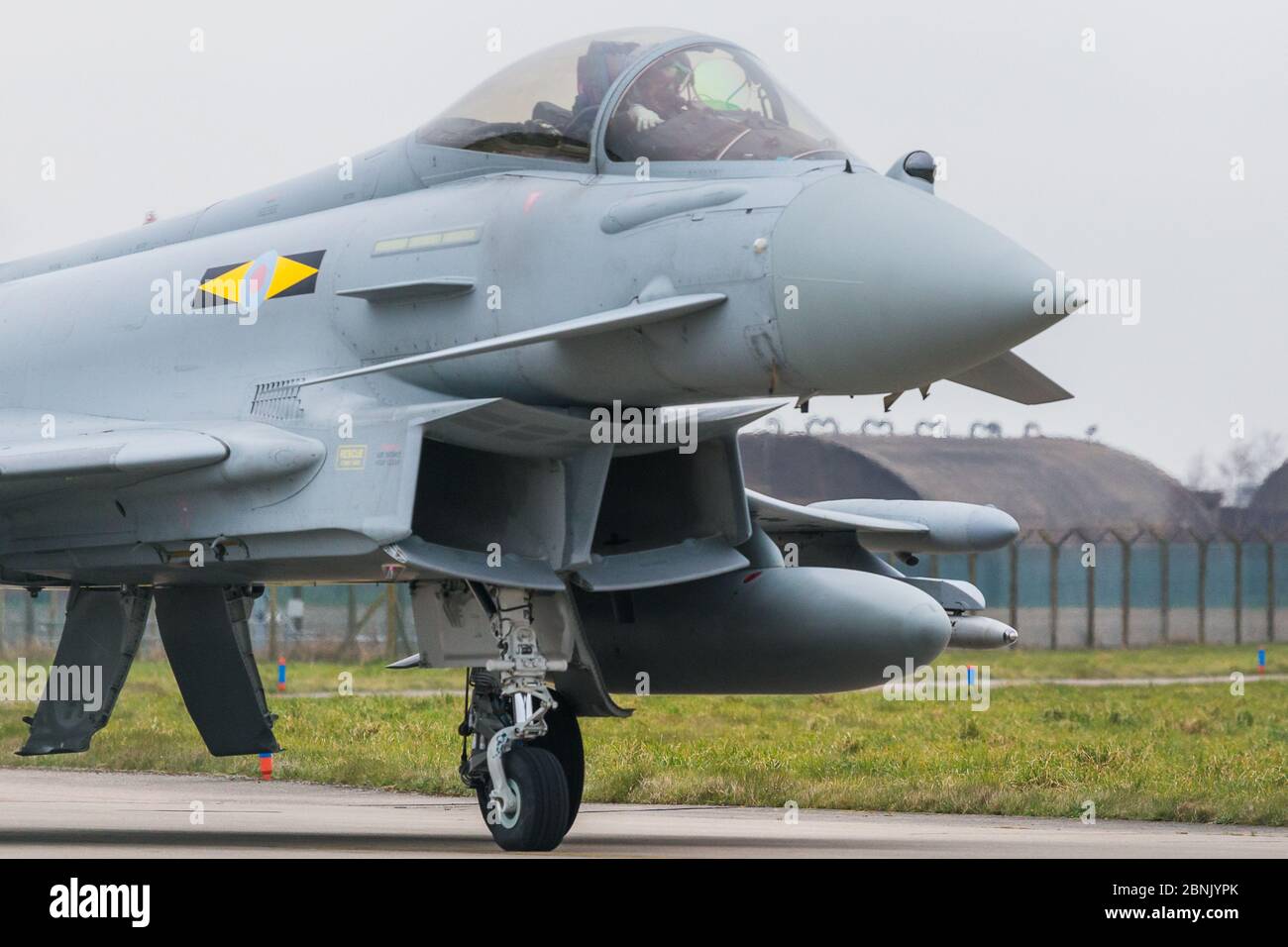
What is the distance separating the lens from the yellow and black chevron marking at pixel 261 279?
10383 millimetres

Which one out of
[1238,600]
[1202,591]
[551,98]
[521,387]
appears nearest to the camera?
[521,387]

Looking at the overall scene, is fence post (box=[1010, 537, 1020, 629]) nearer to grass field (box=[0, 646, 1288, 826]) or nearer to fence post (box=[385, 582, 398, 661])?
grass field (box=[0, 646, 1288, 826])

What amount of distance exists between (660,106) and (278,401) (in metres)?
2.45

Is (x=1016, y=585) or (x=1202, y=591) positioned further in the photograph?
(x=1202, y=591)

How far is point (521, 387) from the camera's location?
9625 mm

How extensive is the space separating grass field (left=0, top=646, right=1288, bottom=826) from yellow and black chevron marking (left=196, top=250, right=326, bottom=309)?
17.6 feet

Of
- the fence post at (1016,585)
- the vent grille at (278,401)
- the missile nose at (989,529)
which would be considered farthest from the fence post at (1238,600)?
the vent grille at (278,401)

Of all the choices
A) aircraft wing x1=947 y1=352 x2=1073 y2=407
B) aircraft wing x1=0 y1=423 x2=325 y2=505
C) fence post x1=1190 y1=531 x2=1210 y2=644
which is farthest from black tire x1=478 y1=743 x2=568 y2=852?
fence post x1=1190 y1=531 x2=1210 y2=644

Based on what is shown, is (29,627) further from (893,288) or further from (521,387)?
(893,288)

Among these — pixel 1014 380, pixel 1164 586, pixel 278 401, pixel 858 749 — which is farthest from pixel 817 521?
pixel 1164 586

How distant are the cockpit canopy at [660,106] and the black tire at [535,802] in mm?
2939

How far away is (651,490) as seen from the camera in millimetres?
11016
